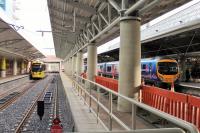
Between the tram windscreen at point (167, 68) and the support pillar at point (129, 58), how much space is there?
1781 cm

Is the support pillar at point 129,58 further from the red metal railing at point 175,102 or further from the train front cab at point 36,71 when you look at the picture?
the train front cab at point 36,71

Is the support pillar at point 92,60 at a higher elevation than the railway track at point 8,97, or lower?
higher

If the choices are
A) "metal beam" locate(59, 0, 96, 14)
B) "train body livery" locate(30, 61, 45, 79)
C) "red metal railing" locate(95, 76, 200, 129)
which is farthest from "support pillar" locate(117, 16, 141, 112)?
"train body livery" locate(30, 61, 45, 79)

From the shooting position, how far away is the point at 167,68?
28.5 m

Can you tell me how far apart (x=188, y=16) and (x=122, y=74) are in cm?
1077

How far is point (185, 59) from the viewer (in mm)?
35219

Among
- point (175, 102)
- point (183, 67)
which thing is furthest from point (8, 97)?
point (175, 102)

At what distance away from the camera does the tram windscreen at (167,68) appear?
2836 cm

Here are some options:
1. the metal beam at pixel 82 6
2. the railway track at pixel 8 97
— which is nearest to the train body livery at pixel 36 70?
the railway track at pixel 8 97

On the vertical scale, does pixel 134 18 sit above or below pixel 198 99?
above

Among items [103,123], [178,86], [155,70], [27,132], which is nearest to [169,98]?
[103,123]

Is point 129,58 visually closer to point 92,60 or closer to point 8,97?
point 92,60

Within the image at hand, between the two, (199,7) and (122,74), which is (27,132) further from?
(199,7)

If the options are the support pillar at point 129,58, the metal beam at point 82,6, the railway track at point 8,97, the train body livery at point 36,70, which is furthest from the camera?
the train body livery at point 36,70
